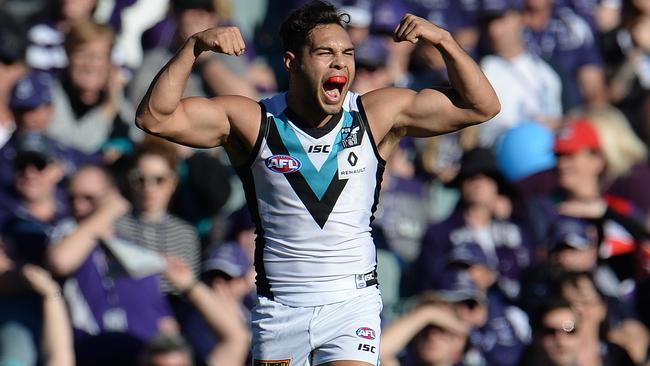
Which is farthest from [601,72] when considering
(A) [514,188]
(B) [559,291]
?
(B) [559,291]

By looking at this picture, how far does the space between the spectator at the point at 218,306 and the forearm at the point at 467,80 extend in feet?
9.60

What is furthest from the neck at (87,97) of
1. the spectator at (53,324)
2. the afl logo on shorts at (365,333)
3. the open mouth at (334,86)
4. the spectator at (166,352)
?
the afl logo on shorts at (365,333)

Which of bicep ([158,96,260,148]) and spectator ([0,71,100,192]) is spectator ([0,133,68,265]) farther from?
bicep ([158,96,260,148])

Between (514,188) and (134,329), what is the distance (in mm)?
3609

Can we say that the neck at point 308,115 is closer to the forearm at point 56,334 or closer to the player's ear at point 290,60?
the player's ear at point 290,60

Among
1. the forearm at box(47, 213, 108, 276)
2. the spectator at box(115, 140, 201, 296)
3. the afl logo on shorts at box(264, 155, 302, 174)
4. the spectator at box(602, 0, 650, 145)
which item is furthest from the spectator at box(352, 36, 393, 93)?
the afl logo on shorts at box(264, 155, 302, 174)

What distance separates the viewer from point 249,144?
7.64 metres

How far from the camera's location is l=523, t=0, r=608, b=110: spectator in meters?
14.3

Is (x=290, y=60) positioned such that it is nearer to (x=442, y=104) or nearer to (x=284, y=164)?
(x=284, y=164)

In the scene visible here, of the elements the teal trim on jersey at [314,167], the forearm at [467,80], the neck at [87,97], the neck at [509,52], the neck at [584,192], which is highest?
the forearm at [467,80]

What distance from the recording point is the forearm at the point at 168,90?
7.45 meters

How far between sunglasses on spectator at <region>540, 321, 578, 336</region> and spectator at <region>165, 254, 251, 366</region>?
2.00 meters

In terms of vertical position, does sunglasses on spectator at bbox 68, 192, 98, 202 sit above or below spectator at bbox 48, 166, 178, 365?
above

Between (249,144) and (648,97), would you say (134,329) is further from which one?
(648,97)
